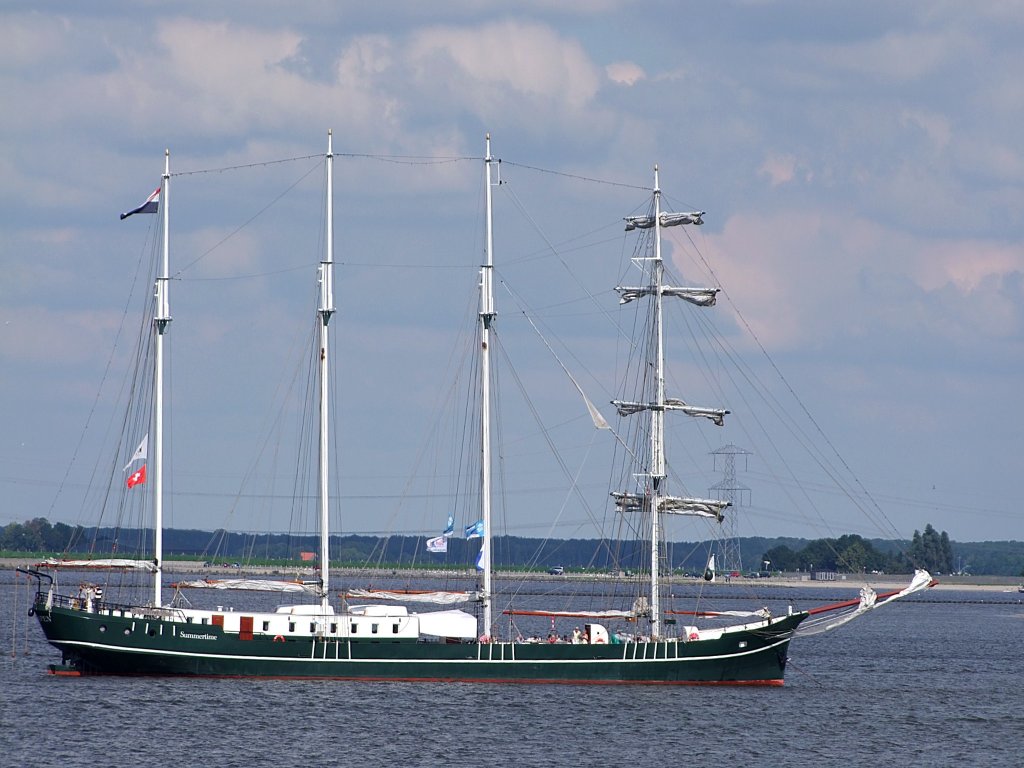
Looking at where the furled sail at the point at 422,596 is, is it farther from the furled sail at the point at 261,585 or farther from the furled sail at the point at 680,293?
the furled sail at the point at 680,293

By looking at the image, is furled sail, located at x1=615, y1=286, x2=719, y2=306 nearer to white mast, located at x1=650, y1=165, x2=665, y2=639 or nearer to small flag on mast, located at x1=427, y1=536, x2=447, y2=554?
white mast, located at x1=650, y1=165, x2=665, y2=639

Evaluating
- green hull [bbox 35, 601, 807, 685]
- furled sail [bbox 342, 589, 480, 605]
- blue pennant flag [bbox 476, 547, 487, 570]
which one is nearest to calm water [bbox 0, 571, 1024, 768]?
green hull [bbox 35, 601, 807, 685]

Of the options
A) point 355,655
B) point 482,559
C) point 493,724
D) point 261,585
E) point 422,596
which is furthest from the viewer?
point 261,585

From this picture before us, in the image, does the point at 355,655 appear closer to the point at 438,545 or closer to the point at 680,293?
the point at 438,545

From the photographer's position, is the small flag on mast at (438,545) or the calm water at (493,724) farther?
the small flag on mast at (438,545)

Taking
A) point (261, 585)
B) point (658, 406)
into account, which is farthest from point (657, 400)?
point (261, 585)

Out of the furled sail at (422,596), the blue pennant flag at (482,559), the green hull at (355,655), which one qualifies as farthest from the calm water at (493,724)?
the blue pennant flag at (482,559)

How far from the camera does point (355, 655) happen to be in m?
95.4

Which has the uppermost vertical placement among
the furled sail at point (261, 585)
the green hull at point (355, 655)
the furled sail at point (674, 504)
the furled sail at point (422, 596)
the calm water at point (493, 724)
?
the furled sail at point (674, 504)

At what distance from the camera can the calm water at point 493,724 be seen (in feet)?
246

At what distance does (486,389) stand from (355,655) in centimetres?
1620

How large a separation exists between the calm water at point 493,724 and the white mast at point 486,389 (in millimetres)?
5871

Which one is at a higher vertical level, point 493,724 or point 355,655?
point 355,655

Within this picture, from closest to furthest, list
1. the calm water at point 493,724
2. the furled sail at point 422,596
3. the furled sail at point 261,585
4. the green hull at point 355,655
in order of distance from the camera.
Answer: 1. the calm water at point 493,724
2. the green hull at point 355,655
3. the furled sail at point 422,596
4. the furled sail at point 261,585
